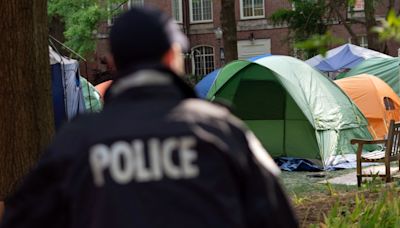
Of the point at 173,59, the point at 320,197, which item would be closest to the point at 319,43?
the point at 173,59

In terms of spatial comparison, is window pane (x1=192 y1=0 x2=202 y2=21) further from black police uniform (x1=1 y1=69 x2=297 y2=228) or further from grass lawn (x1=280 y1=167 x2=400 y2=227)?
black police uniform (x1=1 y1=69 x2=297 y2=228)

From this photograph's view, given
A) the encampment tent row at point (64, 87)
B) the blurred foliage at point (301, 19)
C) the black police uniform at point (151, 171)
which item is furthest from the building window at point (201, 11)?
the black police uniform at point (151, 171)

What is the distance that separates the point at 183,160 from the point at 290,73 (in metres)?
11.4

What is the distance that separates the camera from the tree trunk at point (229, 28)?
A: 53.0ft

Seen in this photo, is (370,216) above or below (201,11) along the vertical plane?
below

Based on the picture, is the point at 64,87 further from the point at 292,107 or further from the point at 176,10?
the point at 176,10


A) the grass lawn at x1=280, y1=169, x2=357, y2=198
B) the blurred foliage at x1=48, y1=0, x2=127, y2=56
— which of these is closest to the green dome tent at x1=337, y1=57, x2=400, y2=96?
the grass lawn at x1=280, y1=169, x2=357, y2=198

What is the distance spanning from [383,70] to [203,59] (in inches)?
783

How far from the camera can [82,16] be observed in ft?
92.4

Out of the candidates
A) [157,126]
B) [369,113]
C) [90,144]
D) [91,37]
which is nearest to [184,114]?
[157,126]

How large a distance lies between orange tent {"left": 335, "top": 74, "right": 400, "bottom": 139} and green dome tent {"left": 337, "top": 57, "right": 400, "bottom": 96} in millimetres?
3286

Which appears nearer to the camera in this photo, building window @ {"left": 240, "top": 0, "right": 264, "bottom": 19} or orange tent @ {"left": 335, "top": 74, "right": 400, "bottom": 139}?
orange tent @ {"left": 335, "top": 74, "right": 400, "bottom": 139}

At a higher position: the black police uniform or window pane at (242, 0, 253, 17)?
window pane at (242, 0, 253, 17)

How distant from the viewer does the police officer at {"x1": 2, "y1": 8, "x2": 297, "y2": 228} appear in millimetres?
1899
